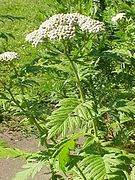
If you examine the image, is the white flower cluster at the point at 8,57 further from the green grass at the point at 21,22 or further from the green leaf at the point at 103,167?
the green grass at the point at 21,22

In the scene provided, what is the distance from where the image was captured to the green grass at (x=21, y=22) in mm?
11273

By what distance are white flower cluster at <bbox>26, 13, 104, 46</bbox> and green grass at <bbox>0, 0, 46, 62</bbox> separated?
6020 mm

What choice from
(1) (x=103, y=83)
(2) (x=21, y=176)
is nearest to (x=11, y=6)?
(1) (x=103, y=83)

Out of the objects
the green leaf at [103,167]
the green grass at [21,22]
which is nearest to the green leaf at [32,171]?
the green leaf at [103,167]

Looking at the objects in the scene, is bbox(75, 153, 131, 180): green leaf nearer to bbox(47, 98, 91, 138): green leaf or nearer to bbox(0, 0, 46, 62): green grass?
bbox(47, 98, 91, 138): green leaf

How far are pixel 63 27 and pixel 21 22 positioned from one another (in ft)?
37.4

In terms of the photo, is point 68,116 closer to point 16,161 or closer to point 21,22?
point 16,161

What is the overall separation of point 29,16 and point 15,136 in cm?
837

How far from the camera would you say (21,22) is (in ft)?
45.9

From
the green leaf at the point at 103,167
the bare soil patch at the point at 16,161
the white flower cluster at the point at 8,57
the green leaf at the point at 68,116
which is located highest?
the white flower cluster at the point at 8,57

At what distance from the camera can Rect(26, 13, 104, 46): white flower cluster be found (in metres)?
2.77

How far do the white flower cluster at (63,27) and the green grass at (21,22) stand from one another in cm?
602

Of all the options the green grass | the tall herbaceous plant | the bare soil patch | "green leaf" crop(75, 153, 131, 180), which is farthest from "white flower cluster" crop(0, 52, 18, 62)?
the green grass

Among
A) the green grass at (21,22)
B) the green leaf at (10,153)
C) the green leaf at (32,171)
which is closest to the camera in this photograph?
the green leaf at (10,153)
